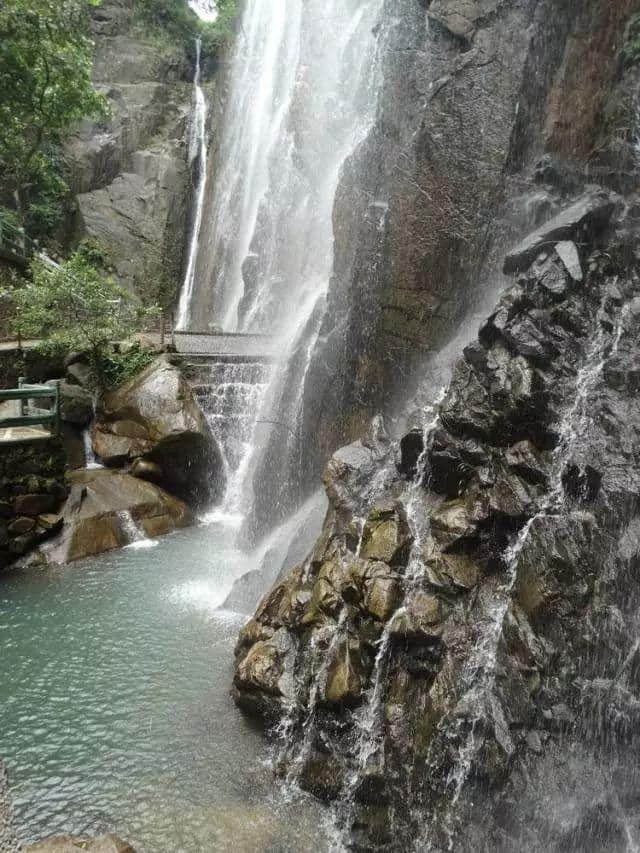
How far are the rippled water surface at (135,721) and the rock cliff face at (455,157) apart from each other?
4.55 m

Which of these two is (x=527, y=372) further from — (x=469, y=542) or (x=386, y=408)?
(x=386, y=408)

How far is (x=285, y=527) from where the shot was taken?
1195cm

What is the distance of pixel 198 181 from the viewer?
96.4 ft

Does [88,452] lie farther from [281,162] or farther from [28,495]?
[281,162]

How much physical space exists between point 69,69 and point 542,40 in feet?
48.9

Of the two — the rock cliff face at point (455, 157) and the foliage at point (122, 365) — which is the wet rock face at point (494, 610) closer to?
the rock cliff face at point (455, 157)

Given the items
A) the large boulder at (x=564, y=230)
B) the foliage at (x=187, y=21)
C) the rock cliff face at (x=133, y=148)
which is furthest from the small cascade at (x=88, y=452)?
the foliage at (x=187, y=21)

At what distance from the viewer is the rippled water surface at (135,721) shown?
19.2 ft

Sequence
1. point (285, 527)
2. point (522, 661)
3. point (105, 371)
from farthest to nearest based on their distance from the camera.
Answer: point (105, 371)
point (285, 527)
point (522, 661)

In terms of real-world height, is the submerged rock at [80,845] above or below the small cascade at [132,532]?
above

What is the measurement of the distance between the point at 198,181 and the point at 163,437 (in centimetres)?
1982

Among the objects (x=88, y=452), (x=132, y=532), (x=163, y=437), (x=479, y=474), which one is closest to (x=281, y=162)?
(x=163, y=437)

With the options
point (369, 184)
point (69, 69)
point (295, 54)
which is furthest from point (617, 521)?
point (295, 54)

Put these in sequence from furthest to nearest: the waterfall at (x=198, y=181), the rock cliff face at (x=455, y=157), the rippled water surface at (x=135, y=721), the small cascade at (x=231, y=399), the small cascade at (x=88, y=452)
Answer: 1. the waterfall at (x=198, y=181)
2. the small cascade at (x=231, y=399)
3. the small cascade at (x=88, y=452)
4. the rock cliff face at (x=455, y=157)
5. the rippled water surface at (x=135, y=721)
